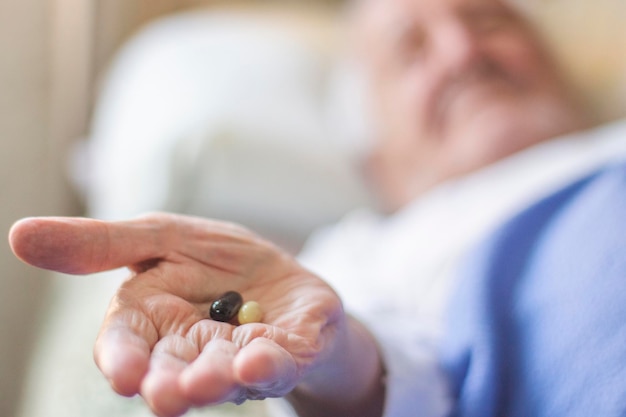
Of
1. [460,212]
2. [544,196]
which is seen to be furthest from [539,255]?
[460,212]

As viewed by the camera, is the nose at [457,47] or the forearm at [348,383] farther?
the nose at [457,47]

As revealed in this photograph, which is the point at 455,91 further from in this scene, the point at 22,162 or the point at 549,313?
the point at 22,162

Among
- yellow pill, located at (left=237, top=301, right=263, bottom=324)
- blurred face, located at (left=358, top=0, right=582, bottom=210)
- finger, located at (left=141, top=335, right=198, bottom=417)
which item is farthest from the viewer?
blurred face, located at (left=358, top=0, right=582, bottom=210)

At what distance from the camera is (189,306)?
48 centimetres

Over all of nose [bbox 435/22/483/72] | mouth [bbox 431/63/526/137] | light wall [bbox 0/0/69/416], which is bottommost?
light wall [bbox 0/0/69/416]

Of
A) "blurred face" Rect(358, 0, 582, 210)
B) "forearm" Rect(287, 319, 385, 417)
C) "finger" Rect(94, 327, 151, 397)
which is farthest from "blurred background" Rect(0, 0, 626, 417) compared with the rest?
"finger" Rect(94, 327, 151, 397)

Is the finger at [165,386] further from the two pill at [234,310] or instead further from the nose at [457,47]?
the nose at [457,47]

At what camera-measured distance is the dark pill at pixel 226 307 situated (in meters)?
0.47

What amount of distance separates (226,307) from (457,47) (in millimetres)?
814

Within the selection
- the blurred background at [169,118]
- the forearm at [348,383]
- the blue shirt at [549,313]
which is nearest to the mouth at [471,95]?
the blurred background at [169,118]

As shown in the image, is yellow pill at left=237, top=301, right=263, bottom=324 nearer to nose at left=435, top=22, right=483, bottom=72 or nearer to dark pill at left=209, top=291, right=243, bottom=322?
dark pill at left=209, top=291, right=243, bottom=322

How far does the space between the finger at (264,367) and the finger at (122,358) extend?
52 millimetres

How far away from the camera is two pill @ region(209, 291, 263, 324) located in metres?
0.47

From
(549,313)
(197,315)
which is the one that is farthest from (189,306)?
(549,313)
